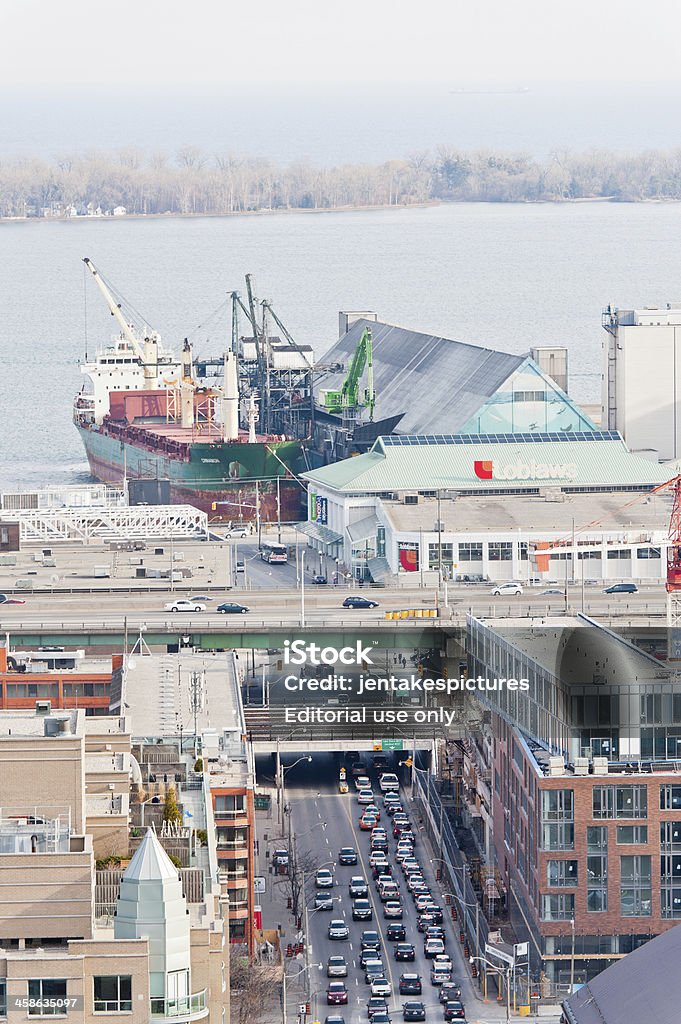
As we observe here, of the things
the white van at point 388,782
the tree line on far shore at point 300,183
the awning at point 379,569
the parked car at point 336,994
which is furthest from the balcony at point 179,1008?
the tree line on far shore at point 300,183

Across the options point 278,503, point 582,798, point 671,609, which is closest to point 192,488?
point 278,503

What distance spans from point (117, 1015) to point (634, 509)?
3773 centimetres

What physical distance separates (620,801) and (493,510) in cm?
2548

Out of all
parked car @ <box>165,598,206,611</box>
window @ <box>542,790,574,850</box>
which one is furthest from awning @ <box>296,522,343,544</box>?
window @ <box>542,790,574,850</box>

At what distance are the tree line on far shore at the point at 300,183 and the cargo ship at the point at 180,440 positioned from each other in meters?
107

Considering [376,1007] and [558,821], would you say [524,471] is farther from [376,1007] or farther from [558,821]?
[376,1007]

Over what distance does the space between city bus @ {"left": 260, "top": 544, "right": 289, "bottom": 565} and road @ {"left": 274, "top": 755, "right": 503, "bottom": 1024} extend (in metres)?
19.2

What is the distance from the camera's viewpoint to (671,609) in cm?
4122

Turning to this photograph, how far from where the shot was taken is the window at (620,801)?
2586 cm

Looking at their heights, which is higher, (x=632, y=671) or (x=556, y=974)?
(x=632, y=671)

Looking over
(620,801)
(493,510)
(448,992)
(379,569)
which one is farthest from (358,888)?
(493,510)

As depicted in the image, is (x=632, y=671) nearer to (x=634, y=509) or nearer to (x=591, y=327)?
(x=634, y=509)

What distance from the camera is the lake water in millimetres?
100500

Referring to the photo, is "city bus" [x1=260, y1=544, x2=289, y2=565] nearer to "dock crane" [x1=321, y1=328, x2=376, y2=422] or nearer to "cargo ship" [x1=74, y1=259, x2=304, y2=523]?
"cargo ship" [x1=74, y1=259, x2=304, y2=523]
